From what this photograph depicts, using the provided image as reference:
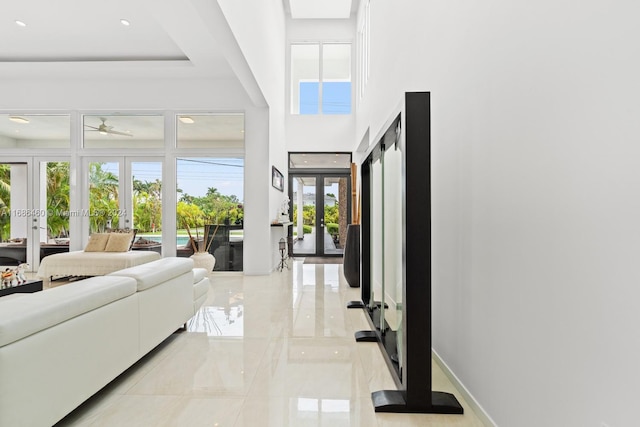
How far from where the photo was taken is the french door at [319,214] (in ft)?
30.3

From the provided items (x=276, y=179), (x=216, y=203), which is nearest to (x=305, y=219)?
(x=276, y=179)

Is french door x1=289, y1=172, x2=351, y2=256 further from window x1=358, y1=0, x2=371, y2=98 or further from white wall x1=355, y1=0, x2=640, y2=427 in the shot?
white wall x1=355, y1=0, x2=640, y2=427

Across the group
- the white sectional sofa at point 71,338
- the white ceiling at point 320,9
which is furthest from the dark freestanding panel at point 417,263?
the white ceiling at point 320,9

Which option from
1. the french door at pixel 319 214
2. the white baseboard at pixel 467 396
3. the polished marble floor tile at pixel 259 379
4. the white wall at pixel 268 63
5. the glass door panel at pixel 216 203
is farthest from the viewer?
the french door at pixel 319 214

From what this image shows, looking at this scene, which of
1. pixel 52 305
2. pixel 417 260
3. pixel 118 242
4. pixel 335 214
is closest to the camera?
pixel 52 305

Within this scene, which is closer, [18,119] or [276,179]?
[18,119]

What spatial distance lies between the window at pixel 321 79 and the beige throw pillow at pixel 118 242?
479 centimetres

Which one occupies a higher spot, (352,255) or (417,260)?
(417,260)

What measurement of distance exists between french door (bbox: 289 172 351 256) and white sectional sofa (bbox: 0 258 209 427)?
21.8 feet

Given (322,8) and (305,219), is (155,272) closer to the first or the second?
(305,219)

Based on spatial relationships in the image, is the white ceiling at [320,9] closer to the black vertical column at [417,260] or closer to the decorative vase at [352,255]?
the decorative vase at [352,255]

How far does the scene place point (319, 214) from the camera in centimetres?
933

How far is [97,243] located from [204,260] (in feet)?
5.66

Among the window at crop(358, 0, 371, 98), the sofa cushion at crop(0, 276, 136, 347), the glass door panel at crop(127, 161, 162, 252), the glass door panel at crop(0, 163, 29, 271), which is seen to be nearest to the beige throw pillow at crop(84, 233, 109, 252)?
the glass door panel at crop(127, 161, 162, 252)
